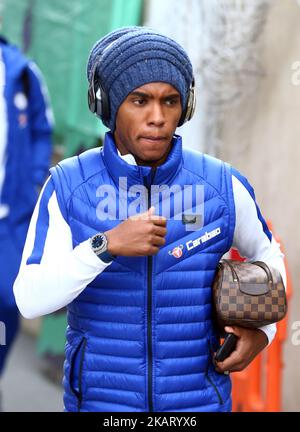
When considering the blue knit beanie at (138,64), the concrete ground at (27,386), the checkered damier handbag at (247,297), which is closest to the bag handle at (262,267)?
the checkered damier handbag at (247,297)

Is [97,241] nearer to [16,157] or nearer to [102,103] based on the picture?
[102,103]

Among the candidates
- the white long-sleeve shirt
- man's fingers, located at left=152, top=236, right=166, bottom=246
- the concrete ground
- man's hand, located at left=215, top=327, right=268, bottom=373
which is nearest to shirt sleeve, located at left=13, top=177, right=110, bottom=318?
the white long-sleeve shirt

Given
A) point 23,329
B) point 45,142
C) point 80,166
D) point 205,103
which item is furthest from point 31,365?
point 80,166

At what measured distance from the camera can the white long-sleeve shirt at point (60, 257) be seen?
3.44m

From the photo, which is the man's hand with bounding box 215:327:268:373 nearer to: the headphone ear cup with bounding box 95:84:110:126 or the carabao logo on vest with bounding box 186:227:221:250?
the carabao logo on vest with bounding box 186:227:221:250

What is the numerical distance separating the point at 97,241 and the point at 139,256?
0.52ft

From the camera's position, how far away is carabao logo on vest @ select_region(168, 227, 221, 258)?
3574mm

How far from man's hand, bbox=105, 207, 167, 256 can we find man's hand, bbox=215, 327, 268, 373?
0.39m

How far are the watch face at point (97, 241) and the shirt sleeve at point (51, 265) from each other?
0.02 meters

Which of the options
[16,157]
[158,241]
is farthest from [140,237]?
[16,157]

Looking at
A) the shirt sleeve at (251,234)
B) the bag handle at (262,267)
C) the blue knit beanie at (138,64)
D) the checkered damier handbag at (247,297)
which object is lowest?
the checkered damier handbag at (247,297)

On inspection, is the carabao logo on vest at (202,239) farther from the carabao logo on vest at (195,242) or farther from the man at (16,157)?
the man at (16,157)

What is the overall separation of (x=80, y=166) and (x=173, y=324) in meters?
0.56

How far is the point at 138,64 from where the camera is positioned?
3502mm
